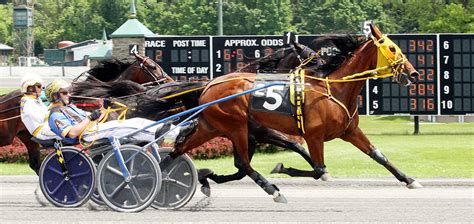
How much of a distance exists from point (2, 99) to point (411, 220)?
19.2ft

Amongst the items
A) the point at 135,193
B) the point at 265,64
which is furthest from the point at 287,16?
the point at 135,193

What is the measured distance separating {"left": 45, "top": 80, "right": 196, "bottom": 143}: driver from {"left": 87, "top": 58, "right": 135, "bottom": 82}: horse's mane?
3.75 metres

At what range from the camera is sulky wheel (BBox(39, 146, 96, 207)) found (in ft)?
37.0

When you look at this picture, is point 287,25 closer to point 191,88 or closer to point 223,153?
point 223,153

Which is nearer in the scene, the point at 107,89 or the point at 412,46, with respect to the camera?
the point at 107,89

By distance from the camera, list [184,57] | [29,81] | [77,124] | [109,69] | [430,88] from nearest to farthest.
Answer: [77,124], [29,81], [109,69], [430,88], [184,57]

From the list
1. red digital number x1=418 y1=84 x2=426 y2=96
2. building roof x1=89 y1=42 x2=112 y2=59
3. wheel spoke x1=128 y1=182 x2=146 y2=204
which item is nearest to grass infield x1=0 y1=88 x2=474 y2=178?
red digital number x1=418 y1=84 x2=426 y2=96

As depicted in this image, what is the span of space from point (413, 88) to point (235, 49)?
12.6 ft

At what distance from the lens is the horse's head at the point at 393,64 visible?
1164 centimetres

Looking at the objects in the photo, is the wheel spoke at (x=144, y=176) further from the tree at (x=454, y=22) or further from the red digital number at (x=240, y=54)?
the tree at (x=454, y=22)

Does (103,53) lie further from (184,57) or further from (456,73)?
(456,73)

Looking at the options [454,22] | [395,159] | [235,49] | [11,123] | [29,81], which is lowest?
[395,159]

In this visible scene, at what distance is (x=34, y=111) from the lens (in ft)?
38.3

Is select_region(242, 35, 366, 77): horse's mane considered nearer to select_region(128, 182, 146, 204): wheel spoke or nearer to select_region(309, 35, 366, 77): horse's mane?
select_region(309, 35, 366, 77): horse's mane
